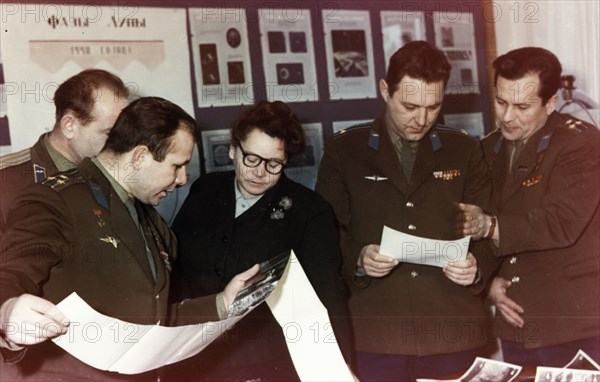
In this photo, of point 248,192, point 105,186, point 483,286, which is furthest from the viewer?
point 483,286

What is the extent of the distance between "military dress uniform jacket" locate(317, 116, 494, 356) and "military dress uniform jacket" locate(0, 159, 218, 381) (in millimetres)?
494

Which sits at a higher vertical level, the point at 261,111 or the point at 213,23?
the point at 213,23

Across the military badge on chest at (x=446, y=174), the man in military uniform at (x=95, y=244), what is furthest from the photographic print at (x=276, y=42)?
the military badge on chest at (x=446, y=174)

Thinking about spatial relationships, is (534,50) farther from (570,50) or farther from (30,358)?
(30,358)

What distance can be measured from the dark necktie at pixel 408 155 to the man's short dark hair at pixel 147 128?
597 mm

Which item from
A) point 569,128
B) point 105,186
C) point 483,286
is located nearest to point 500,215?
point 483,286

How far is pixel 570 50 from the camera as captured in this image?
5.53 feet

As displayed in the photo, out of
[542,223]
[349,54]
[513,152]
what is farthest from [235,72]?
[542,223]

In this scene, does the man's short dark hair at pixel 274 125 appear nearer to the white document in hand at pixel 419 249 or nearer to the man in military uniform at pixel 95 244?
the man in military uniform at pixel 95 244

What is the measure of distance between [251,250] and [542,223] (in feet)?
2.52

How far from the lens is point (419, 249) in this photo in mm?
1474

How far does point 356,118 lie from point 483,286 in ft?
1.82

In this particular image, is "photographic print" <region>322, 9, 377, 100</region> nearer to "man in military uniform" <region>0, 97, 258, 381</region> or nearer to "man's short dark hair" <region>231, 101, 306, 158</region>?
"man's short dark hair" <region>231, 101, 306, 158</region>

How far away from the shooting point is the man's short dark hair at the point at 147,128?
1.25 m
